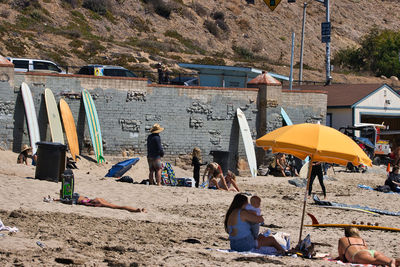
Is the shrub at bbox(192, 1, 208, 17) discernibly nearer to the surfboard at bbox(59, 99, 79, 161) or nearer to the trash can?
the trash can

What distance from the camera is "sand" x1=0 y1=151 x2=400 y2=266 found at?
27.5 ft

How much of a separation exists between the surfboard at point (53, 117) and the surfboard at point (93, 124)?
0.87 metres

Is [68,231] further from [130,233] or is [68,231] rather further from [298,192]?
[298,192]

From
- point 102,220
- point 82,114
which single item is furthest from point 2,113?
point 102,220

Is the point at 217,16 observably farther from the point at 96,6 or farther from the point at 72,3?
the point at 72,3

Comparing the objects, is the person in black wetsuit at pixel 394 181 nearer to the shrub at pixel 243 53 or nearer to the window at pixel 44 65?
the window at pixel 44 65

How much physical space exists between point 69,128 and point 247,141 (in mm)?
5872

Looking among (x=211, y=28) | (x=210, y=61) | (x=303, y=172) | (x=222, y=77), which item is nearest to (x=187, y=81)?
(x=222, y=77)

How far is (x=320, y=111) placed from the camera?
81.2ft

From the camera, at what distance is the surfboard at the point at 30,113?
19938mm

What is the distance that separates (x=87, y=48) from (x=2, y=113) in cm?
2132

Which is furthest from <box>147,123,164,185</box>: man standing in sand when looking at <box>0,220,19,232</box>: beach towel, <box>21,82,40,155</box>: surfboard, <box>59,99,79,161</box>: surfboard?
<box>0,220,19,232</box>: beach towel

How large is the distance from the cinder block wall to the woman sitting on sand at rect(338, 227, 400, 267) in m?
13.0

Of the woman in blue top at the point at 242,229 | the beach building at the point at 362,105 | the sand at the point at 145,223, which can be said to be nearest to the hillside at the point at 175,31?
the beach building at the point at 362,105
